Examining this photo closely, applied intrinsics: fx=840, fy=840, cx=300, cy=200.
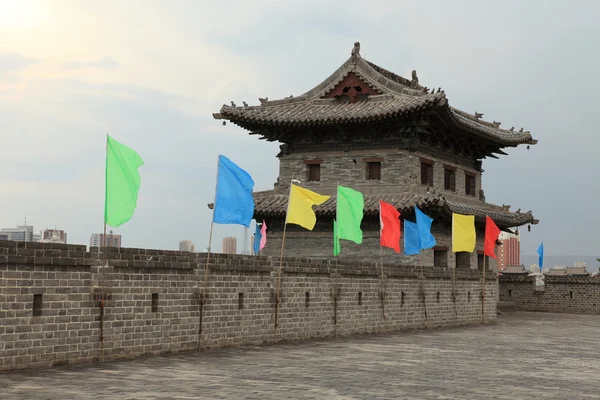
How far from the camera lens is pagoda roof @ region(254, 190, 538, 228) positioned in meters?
31.2

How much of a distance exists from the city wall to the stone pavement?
24.0 inches

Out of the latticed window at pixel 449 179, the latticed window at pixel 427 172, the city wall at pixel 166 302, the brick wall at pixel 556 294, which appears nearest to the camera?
the city wall at pixel 166 302


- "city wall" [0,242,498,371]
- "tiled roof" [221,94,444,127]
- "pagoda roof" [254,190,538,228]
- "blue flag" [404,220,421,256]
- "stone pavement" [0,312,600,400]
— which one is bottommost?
"stone pavement" [0,312,600,400]

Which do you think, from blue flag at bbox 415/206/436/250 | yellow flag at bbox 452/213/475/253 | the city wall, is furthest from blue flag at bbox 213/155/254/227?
yellow flag at bbox 452/213/475/253

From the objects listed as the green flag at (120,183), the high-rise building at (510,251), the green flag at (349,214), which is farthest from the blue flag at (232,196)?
the high-rise building at (510,251)

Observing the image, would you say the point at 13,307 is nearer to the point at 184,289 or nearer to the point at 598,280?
the point at 184,289

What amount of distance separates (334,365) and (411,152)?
60.9 feet

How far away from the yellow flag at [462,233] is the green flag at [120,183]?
1626cm

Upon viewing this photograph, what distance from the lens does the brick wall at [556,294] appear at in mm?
45719

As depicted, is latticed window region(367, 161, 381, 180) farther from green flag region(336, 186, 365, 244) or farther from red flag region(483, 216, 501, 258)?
green flag region(336, 186, 365, 244)

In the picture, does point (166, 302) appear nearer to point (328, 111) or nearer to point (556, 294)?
point (328, 111)

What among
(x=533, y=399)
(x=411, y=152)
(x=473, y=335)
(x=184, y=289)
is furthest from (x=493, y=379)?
(x=411, y=152)

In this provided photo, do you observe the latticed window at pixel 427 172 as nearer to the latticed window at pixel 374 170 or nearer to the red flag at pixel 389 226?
the latticed window at pixel 374 170

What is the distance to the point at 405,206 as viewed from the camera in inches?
1228
